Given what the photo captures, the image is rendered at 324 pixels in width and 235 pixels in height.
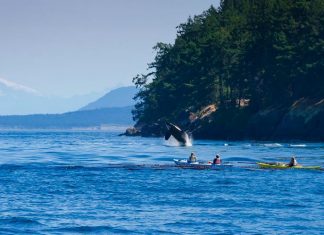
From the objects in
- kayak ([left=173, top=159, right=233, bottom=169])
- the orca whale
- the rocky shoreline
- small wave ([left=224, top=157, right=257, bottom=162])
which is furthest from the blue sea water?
the orca whale

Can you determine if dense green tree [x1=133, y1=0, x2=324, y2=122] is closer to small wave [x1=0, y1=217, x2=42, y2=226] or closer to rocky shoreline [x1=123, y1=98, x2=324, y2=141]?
rocky shoreline [x1=123, y1=98, x2=324, y2=141]

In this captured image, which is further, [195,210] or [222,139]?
[222,139]

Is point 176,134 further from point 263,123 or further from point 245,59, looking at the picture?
point 245,59

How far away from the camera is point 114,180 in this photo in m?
61.5

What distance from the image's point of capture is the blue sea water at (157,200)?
39531 millimetres

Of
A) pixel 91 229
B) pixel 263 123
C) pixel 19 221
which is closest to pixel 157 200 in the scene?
pixel 19 221

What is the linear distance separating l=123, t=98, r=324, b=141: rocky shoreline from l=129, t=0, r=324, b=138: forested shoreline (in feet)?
0.78

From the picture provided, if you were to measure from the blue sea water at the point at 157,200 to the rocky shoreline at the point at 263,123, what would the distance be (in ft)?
156

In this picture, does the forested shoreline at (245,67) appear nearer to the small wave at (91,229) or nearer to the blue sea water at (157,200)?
the blue sea water at (157,200)

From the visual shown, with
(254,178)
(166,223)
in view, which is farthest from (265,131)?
(166,223)

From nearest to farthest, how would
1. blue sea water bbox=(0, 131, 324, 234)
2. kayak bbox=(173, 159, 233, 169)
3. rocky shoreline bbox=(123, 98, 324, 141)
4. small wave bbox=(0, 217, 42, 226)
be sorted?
1. blue sea water bbox=(0, 131, 324, 234)
2. small wave bbox=(0, 217, 42, 226)
3. kayak bbox=(173, 159, 233, 169)
4. rocky shoreline bbox=(123, 98, 324, 141)

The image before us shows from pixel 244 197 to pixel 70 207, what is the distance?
10690mm

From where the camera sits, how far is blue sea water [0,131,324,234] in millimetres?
39531

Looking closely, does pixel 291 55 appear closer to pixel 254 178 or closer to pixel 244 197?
pixel 254 178
